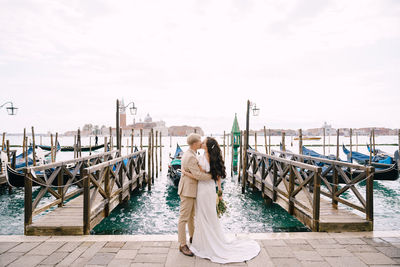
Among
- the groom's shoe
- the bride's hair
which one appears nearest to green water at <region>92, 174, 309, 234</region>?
the groom's shoe

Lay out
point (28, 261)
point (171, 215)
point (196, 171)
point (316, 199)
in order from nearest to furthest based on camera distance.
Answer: point (28, 261)
point (196, 171)
point (316, 199)
point (171, 215)

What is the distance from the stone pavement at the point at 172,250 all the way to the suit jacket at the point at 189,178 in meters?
0.75

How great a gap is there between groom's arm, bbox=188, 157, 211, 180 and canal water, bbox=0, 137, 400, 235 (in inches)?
121

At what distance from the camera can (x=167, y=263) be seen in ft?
9.48

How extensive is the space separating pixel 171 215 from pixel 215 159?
14.2ft

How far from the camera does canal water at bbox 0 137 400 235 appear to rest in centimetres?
581

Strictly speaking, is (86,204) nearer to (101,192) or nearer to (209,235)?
(101,192)

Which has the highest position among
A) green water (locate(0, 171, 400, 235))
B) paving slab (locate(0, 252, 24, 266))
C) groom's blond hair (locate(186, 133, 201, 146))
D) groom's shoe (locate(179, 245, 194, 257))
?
groom's blond hair (locate(186, 133, 201, 146))

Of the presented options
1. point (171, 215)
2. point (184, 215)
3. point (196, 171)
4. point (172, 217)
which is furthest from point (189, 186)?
point (171, 215)

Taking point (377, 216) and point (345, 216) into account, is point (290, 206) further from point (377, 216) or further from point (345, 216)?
point (377, 216)

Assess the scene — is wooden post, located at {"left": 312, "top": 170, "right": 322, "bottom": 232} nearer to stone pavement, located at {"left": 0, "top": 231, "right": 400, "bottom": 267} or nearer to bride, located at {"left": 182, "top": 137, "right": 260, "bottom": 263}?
stone pavement, located at {"left": 0, "top": 231, "right": 400, "bottom": 267}

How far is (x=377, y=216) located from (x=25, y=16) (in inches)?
377

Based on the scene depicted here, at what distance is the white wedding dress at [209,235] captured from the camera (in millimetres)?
3020

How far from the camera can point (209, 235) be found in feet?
10.1
